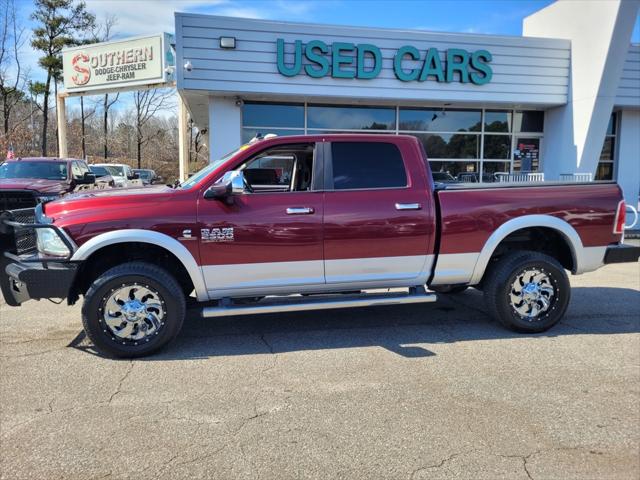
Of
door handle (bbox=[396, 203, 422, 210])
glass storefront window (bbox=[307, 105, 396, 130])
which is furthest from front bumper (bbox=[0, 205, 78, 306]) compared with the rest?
glass storefront window (bbox=[307, 105, 396, 130])

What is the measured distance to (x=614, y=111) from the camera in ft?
52.0

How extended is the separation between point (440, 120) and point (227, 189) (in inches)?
473

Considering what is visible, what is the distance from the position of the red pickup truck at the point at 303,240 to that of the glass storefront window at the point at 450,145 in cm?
987

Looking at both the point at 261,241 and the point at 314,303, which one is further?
the point at 314,303

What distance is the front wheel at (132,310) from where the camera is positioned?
445 centimetres

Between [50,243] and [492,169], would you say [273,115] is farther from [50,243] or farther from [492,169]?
[50,243]

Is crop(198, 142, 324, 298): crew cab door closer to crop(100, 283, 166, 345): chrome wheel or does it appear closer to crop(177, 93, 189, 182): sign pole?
crop(100, 283, 166, 345): chrome wheel

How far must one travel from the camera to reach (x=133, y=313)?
4523 mm

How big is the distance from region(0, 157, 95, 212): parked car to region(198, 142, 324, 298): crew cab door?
6310mm

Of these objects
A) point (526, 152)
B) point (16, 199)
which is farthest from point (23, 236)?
point (526, 152)

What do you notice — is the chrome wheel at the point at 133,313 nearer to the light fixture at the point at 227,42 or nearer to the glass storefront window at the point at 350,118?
the light fixture at the point at 227,42

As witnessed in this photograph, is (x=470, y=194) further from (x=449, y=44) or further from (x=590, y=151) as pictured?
(x=590, y=151)

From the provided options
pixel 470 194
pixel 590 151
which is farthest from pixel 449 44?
pixel 470 194

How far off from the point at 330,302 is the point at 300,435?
1.86 meters
